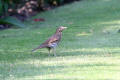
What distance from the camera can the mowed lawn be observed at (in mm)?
9234

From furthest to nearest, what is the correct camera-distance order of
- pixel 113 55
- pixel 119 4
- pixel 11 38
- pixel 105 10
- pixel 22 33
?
pixel 119 4, pixel 105 10, pixel 22 33, pixel 11 38, pixel 113 55

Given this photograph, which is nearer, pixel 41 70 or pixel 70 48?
pixel 41 70

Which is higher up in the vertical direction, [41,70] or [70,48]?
[41,70]

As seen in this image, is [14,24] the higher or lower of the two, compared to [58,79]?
lower

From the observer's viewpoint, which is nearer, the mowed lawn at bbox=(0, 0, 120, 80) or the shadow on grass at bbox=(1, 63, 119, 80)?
the shadow on grass at bbox=(1, 63, 119, 80)

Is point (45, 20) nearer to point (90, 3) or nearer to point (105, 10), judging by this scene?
point (105, 10)

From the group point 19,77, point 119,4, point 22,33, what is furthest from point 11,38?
point 119,4

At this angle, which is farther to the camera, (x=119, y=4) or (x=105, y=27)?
(x=119, y=4)


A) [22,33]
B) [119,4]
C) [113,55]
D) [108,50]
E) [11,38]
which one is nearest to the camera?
[113,55]

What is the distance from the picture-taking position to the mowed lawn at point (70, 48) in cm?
923

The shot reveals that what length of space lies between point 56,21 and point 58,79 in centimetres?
963

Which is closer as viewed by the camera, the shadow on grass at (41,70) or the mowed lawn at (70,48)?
the shadow on grass at (41,70)

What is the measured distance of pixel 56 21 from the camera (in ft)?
59.4

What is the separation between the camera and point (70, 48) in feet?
41.1
